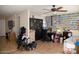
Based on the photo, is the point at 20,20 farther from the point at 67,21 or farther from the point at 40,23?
the point at 67,21

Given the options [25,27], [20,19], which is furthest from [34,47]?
[20,19]

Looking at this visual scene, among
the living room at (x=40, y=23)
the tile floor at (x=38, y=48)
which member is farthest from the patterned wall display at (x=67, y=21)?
the tile floor at (x=38, y=48)

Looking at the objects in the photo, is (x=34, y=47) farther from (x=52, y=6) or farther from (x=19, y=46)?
(x=52, y=6)

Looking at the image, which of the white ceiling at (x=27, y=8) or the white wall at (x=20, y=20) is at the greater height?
the white ceiling at (x=27, y=8)

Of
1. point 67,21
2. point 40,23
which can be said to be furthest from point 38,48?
point 67,21

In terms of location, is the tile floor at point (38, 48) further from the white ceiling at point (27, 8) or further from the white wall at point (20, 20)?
the white ceiling at point (27, 8)

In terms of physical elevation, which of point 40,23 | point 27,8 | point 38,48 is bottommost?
point 38,48

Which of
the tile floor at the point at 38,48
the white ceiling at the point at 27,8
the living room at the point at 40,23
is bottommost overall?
the tile floor at the point at 38,48

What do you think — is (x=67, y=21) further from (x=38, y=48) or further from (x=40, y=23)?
(x=38, y=48)

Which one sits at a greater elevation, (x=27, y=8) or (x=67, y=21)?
(x=27, y=8)

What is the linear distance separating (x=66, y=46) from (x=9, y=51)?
2.03ft

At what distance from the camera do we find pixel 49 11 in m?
1.45

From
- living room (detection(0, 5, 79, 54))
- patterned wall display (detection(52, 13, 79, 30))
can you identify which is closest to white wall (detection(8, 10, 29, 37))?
living room (detection(0, 5, 79, 54))
